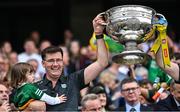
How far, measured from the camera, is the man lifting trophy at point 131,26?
269 inches

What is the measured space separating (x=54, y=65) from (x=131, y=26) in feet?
3.33

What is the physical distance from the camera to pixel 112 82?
429 inches

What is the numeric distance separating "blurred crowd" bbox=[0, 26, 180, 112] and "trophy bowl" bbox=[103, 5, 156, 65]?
3.28 ft

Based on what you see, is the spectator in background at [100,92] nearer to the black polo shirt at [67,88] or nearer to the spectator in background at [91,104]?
the spectator in background at [91,104]

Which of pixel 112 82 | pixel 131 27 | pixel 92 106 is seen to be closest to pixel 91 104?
pixel 92 106

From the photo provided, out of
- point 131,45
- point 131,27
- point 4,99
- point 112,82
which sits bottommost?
point 112,82

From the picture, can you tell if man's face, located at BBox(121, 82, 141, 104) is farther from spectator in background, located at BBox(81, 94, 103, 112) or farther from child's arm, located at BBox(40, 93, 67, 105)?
child's arm, located at BBox(40, 93, 67, 105)

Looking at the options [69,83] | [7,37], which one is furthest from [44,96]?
[7,37]

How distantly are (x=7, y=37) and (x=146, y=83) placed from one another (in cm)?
865

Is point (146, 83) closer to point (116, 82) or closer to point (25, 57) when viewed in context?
point (116, 82)

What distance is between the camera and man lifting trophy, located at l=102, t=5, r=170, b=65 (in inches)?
269

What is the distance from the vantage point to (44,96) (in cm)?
724

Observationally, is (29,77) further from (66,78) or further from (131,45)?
(131,45)

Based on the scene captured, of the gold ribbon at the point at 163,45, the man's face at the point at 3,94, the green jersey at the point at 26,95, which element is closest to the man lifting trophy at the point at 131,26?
Answer: the gold ribbon at the point at 163,45
